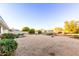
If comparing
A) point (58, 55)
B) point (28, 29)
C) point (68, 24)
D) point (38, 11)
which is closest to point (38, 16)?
point (38, 11)

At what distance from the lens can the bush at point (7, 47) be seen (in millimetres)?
3000

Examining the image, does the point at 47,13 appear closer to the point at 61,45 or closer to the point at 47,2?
the point at 47,2

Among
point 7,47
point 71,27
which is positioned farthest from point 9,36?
point 71,27

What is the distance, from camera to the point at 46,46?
10.0 feet

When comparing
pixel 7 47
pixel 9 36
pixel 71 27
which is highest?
pixel 71 27

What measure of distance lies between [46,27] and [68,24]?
36 centimetres

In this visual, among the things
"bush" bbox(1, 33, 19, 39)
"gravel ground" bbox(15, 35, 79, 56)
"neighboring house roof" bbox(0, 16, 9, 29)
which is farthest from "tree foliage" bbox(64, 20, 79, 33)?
"neighboring house roof" bbox(0, 16, 9, 29)

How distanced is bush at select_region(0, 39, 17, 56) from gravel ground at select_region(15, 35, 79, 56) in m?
0.09

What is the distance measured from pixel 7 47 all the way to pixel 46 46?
631mm

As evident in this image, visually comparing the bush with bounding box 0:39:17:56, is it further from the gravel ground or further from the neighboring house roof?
the neighboring house roof

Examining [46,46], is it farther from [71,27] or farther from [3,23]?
[3,23]

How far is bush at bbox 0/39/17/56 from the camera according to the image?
3.00 m

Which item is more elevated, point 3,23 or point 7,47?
point 3,23

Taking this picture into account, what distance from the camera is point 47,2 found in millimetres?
3033
